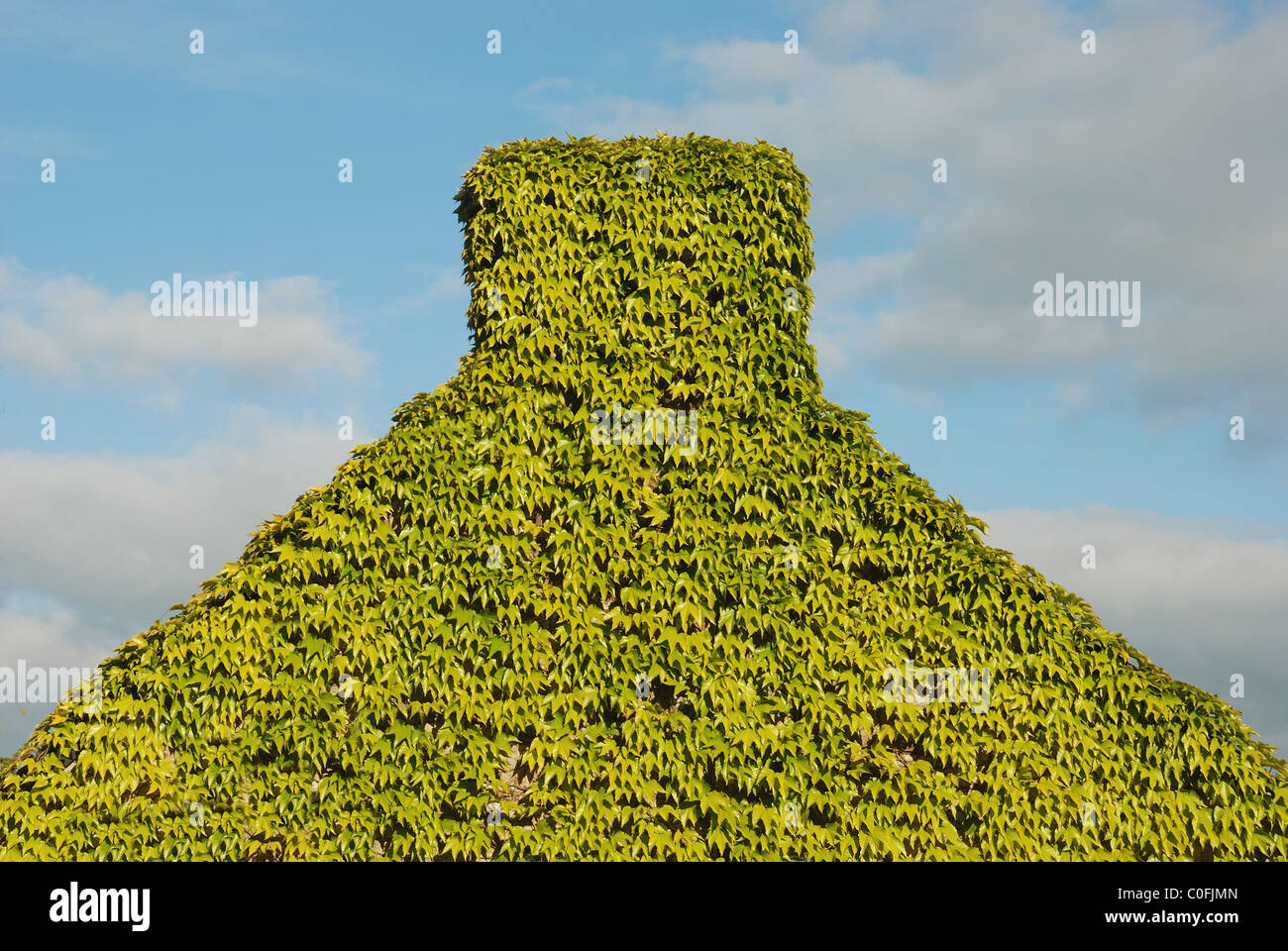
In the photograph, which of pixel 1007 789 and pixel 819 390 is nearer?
pixel 1007 789

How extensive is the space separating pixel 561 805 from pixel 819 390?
496cm

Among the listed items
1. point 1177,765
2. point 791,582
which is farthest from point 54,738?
point 1177,765

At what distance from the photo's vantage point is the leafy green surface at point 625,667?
9047mm

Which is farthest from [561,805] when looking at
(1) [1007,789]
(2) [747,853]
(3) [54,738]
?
(3) [54,738]

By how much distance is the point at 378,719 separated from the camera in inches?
364

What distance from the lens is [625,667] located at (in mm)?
9359

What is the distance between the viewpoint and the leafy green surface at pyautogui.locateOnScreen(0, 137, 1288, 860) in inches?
356

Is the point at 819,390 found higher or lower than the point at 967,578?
higher

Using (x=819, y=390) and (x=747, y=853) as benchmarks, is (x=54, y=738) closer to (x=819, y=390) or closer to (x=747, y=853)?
(x=747, y=853)

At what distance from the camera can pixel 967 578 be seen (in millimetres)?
9562
